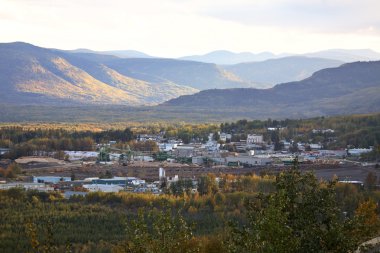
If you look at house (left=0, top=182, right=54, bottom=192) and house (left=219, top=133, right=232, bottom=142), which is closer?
house (left=0, top=182, right=54, bottom=192)

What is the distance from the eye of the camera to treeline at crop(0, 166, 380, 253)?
16.9 m

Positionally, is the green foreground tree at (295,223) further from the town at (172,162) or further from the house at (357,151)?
the house at (357,151)

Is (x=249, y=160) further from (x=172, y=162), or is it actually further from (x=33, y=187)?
(x=33, y=187)

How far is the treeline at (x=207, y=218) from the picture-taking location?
664 inches

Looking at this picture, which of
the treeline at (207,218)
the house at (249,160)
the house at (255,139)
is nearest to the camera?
the treeline at (207,218)

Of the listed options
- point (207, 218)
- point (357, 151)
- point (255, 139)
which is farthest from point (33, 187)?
point (255, 139)

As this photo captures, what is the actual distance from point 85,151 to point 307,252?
86811 mm

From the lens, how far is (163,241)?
17078 mm

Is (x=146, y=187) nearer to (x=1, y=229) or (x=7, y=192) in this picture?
(x=7, y=192)

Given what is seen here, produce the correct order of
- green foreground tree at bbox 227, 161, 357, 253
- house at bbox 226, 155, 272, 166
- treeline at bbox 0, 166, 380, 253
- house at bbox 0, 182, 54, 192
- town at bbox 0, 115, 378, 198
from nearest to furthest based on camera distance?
green foreground tree at bbox 227, 161, 357, 253, treeline at bbox 0, 166, 380, 253, house at bbox 0, 182, 54, 192, town at bbox 0, 115, 378, 198, house at bbox 226, 155, 272, 166

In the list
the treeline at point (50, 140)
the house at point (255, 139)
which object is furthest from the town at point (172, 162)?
the treeline at point (50, 140)

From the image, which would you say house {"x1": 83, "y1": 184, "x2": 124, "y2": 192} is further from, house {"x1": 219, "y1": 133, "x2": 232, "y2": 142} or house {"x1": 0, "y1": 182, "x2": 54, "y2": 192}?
house {"x1": 219, "y1": 133, "x2": 232, "y2": 142}

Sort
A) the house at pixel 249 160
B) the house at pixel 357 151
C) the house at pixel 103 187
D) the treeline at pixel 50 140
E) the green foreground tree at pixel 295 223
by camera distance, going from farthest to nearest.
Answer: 1. the treeline at pixel 50 140
2. the house at pixel 357 151
3. the house at pixel 249 160
4. the house at pixel 103 187
5. the green foreground tree at pixel 295 223

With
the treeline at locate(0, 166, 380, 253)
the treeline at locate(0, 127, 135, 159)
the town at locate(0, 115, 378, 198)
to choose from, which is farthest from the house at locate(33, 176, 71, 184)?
the treeline at locate(0, 127, 135, 159)
